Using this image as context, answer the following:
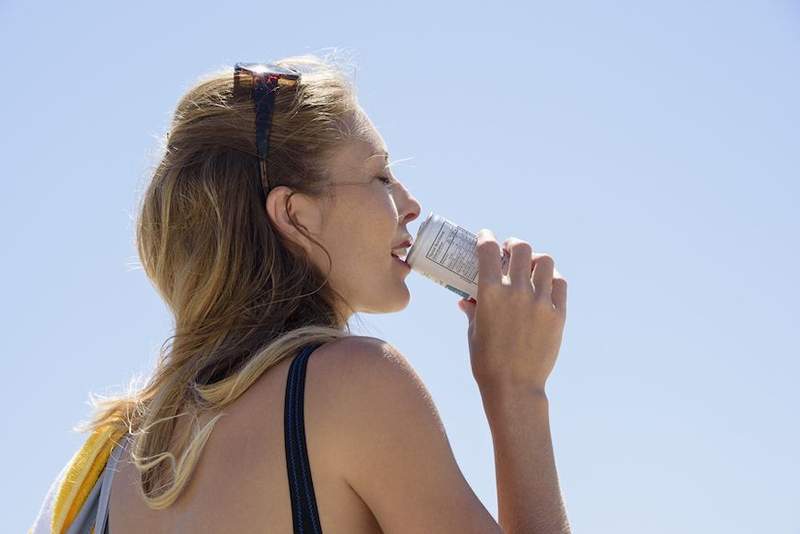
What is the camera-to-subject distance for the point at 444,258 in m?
3.19

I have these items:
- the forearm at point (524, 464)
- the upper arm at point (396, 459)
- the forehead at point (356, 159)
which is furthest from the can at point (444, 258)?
the upper arm at point (396, 459)

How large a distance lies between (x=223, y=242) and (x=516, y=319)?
2.64 ft

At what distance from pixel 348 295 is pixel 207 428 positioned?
0.68 m

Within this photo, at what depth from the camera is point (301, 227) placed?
2.99m

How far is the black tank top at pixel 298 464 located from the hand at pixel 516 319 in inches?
A: 25.8

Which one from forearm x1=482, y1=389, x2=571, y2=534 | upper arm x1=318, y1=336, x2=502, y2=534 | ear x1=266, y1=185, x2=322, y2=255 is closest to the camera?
upper arm x1=318, y1=336, x2=502, y2=534

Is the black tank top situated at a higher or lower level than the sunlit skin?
lower

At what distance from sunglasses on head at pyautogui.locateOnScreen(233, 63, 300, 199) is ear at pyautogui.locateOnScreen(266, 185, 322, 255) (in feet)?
0.20

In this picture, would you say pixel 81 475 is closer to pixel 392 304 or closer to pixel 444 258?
pixel 392 304

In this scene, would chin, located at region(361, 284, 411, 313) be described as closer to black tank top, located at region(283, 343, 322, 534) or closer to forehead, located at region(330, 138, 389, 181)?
forehead, located at region(330, 138, 389, 181)

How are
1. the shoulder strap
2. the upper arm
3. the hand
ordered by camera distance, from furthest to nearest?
the hand
the shoulder strap
the upper arm

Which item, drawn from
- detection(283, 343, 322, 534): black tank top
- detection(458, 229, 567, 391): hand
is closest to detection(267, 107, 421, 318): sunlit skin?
detection(458, 229, 567, 391): hand

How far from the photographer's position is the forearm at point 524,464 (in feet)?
8.41

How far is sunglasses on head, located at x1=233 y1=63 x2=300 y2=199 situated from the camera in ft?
9.83
